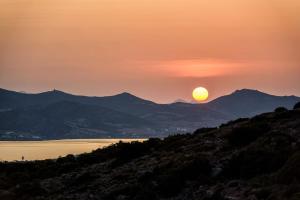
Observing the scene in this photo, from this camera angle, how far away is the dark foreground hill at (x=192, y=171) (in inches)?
1047

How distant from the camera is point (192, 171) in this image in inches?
1261

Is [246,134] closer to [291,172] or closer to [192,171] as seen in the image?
[192,171]

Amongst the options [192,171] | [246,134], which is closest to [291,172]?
[192,171]

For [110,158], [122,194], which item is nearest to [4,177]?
[110,158]

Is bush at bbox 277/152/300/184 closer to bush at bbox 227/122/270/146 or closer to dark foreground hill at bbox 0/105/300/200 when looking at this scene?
dark foreground hill at bbox 0/105/300/200

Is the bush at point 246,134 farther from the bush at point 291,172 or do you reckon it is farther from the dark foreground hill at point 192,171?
the bush at point 291,172

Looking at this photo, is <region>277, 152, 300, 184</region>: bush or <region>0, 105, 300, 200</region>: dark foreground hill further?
<region>0, 105, 300, 200</region>: dark foreground hill

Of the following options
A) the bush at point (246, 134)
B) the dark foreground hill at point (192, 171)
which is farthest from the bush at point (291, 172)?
the bush at point (246, 134)

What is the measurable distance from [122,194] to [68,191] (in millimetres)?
5920

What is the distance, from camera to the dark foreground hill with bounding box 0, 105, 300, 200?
87.2 ft

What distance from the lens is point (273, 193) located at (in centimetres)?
2330

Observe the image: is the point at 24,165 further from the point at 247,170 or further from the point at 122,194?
the point at 247,170

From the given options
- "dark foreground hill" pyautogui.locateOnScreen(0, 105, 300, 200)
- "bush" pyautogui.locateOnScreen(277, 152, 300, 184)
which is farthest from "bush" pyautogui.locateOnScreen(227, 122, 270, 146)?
"bush" pyautogui.locateOnScreen(277, 152, 300, 184)

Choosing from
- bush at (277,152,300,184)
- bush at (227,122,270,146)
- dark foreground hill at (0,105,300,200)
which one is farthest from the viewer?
bush at (227,122,270,146)
